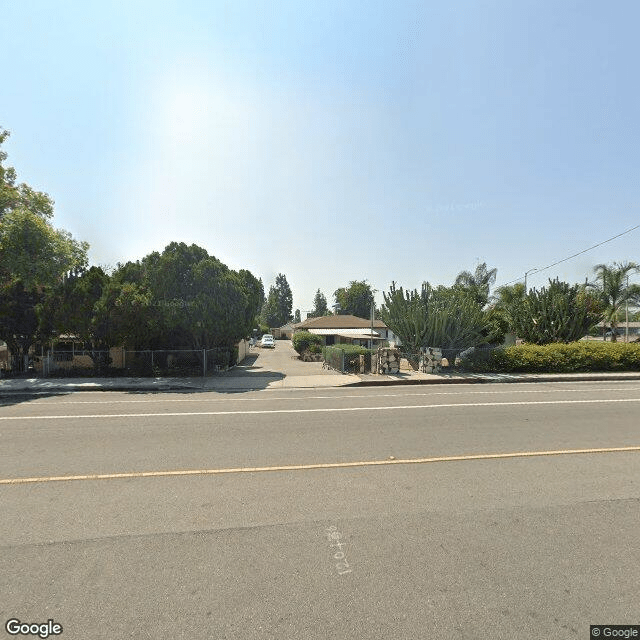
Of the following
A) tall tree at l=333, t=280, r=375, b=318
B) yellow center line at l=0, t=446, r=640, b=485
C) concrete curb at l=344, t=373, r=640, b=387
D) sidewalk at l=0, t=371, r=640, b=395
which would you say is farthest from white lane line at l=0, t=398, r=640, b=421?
tall tree at l=333, t=280, r=375, b=318

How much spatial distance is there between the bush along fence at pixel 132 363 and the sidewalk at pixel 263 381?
3.97 feet

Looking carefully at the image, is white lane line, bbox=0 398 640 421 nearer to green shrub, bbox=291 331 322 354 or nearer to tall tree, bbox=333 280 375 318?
green shrub, bbox=291 331 322 354

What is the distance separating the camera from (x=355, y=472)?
518 cm

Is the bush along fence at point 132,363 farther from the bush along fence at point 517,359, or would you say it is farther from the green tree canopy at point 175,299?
the bush along fence at point 517,359

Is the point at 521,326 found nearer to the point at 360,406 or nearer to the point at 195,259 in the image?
the point at 360,406

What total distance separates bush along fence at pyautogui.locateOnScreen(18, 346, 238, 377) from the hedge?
13.3m

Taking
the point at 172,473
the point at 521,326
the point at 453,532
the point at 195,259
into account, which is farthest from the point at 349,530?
the point at 521,326

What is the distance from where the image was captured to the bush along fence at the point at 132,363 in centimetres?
1811

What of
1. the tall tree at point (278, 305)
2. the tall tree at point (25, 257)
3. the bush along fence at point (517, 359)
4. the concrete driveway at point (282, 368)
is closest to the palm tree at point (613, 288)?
the bush along fence at point (517, 359)

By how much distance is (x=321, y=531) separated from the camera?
142 inches

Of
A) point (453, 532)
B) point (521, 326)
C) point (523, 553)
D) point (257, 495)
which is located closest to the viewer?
point (523, 553)

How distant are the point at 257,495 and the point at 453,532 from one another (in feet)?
7.28

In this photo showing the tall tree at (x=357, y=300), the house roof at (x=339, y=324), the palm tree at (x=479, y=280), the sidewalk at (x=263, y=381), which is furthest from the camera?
the tall tree at (x=357, y=300)

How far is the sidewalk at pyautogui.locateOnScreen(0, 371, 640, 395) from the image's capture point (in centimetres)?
1474
